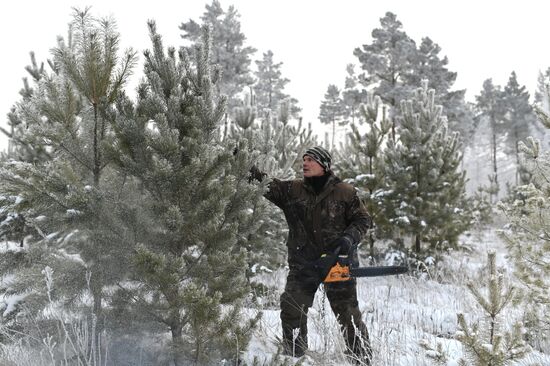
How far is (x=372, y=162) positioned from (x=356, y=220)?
6903mm

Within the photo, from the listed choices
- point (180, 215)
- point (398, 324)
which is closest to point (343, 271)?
point (398, 324)

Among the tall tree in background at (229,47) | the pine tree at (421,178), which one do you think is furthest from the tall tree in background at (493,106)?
the pine tree at (421,178)

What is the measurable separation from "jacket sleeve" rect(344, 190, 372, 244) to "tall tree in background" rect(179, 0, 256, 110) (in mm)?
21178

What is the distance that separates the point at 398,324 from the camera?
14.2 ft

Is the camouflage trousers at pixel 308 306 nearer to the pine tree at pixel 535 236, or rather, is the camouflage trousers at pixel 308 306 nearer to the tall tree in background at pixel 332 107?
the pine tree at pixel 535 236

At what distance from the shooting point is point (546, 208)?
13.7 feet

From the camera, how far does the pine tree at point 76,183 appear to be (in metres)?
3.29

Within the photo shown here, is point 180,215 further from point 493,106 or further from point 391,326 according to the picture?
point 493,106

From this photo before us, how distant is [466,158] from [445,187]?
218 feet

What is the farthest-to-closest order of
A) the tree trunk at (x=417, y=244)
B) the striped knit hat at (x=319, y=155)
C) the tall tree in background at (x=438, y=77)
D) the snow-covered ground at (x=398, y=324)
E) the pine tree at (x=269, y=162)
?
the tall tree in background at (x=438, y=77) → the tree trunk at (x=417, y=244) → the pine tree at (x=269, y=162) → the striped knit hat at (x=319, y=155) → the snow-covered ground at (x=398, y=324)

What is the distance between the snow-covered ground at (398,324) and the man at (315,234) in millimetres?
164

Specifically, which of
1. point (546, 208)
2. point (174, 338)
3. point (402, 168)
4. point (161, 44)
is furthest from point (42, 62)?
point (402, 168)

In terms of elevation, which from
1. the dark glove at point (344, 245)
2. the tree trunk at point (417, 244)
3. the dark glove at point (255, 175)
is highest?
the dark glove at point (255, 175)

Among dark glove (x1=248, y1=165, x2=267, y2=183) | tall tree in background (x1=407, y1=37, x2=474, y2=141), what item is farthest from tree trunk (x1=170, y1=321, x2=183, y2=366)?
tall tree in background (x1=407, y1=37, x2=474, y2=141)
